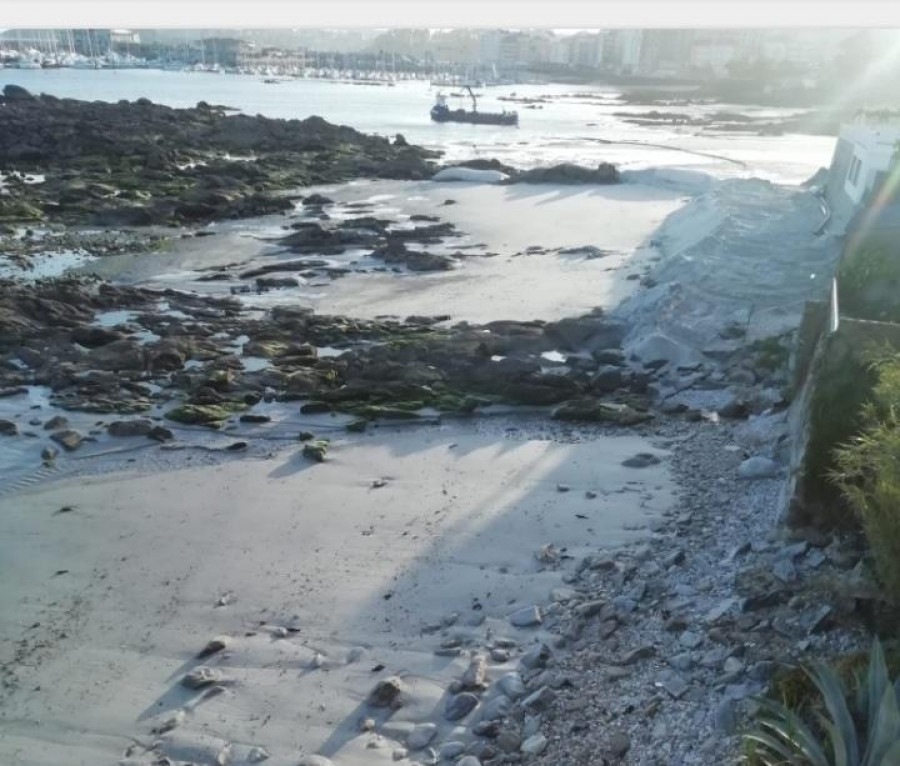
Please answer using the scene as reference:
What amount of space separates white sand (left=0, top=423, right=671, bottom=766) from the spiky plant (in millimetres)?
2706

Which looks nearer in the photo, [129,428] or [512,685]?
[512,685]

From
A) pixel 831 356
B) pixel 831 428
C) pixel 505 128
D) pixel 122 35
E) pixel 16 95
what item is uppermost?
pixel 16 95

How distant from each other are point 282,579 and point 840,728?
217 inches

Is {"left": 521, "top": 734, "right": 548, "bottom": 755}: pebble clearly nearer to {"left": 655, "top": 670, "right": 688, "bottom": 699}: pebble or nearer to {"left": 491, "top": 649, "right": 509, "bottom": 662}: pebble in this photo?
{"left": 655, "top": 670, "right": 688, "bottom": 699}: pebble

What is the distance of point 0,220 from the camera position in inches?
1038

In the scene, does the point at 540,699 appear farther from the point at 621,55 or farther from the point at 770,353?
the point at 621,55

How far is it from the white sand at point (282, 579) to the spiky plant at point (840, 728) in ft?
8.88

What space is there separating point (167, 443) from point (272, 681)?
232 inches

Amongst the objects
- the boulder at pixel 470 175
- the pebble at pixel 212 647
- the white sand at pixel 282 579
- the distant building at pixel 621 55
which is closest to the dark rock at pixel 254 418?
the white sand at pixel 282 579

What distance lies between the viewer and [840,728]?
3.76 metres

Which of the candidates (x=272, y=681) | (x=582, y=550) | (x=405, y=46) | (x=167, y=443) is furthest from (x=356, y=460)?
(x=405, y=46)

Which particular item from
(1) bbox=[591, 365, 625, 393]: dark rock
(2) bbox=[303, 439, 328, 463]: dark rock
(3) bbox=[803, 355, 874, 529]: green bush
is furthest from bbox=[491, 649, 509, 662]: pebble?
(1) bbox=[591, 365, 625, 393]: dark rock

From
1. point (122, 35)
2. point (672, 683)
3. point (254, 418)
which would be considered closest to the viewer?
point (672, 683)

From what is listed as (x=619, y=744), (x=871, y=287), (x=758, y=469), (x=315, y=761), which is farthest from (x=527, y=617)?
(x=871, y=287)
